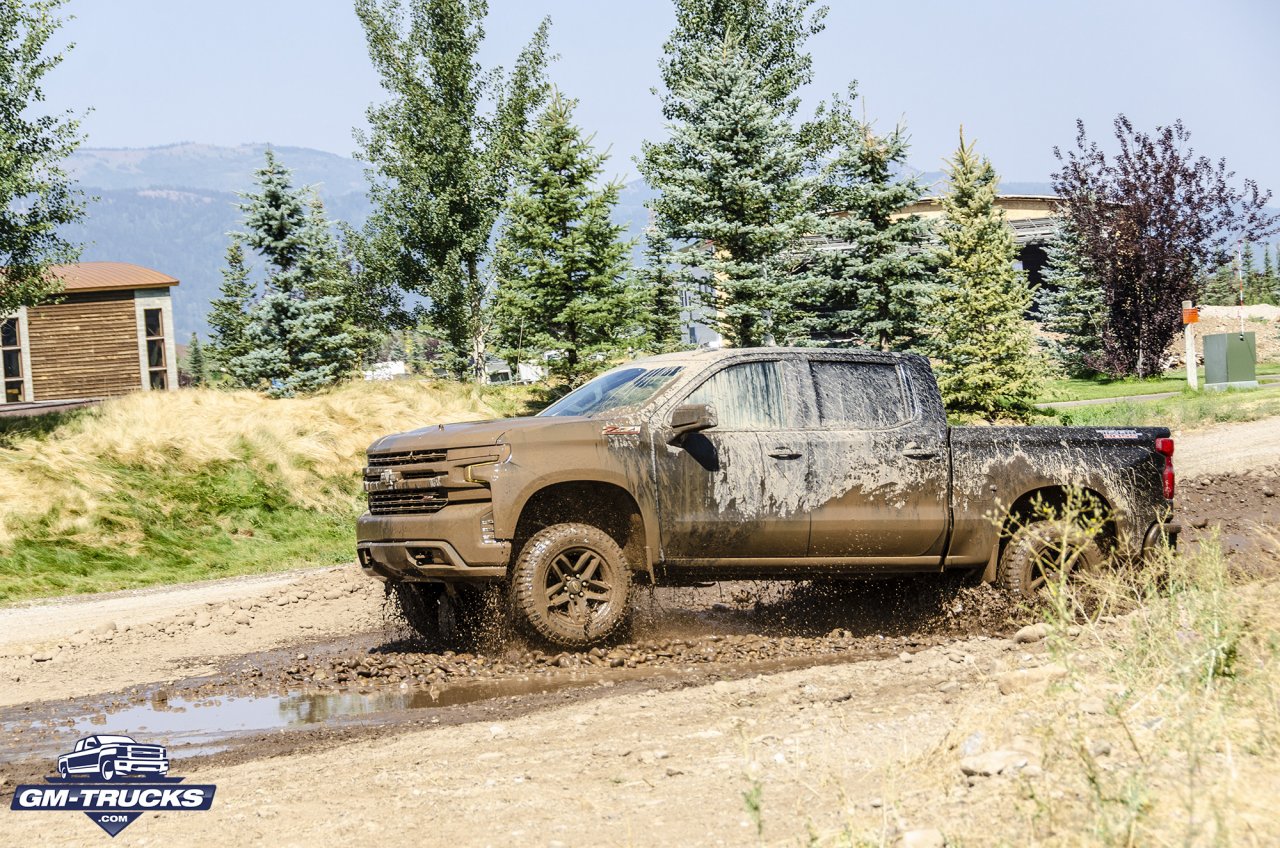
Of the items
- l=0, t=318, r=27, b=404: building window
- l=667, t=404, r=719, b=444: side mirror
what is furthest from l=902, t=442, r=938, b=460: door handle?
l=0, t=318, r=27, b=404: building window

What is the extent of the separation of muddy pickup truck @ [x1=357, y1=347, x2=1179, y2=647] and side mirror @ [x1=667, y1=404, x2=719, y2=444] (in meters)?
0.02

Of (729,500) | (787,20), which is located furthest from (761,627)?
(787,20)

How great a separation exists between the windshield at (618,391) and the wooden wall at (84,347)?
3267 centimetres

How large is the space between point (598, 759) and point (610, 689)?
1.88 meters

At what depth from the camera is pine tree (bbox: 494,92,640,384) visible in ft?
95.8

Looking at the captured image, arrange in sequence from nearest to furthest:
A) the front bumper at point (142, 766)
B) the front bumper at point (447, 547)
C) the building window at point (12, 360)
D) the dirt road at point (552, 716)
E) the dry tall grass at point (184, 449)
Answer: the dirt road at point (552, 716) < the front bumper at point (142, 766) < the front bumper at point (447, 547) < the dry tall grass at point (184, 449) < the building window at point (12, 360)

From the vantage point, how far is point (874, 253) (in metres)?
30.5

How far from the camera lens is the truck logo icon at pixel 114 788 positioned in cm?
547

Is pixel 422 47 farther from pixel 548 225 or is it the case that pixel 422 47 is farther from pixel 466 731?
pixel 466 731

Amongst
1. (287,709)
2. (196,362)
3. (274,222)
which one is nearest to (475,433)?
(287,709)

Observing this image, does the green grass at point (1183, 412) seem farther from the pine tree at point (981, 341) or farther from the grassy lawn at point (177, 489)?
the grassy lawn at point (177, 489)

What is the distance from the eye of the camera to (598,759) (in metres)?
5.89

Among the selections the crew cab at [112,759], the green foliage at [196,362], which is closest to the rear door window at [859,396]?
the crew cab at [112,759]

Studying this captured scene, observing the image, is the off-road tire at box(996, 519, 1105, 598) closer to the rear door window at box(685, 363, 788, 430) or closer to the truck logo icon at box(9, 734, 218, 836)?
the rear door window at box(685, 363, 788, 430)
